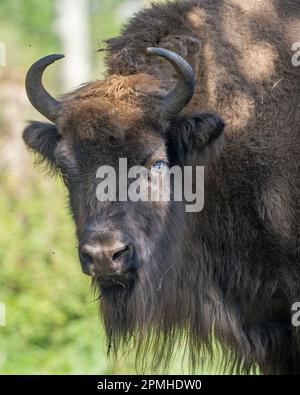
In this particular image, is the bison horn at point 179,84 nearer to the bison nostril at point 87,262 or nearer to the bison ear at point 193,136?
the bison ear at point 193,136

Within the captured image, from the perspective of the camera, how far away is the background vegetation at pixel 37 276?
353 inches

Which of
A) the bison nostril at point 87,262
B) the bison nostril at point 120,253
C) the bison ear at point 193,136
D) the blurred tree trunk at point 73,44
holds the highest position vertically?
the blurred tree trunk at point 73,44

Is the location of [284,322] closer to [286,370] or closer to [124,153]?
[286,370]

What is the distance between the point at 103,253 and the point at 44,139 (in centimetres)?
124

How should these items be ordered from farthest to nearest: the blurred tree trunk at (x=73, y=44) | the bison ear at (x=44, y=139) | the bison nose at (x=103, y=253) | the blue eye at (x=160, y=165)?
the blurred tree trunk at (x=73, y=44) < the bison ear at (x=44, y=139) < the blue eye at (x=160, y=165) < the bison nose at (x=103, y=253)

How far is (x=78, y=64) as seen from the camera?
59.6 feet

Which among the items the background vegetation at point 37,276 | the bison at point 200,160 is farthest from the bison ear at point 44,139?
the background vegetation at point 37,276

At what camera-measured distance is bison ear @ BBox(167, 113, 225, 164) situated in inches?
232

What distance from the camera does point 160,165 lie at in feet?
19.2

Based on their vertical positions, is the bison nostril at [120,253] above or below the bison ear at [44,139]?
below

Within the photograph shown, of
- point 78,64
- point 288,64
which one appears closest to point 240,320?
point 288,64

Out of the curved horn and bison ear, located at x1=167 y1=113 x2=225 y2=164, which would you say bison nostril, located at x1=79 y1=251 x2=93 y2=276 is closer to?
bison ear, located at x1=167 y1=113 x2=225 y2=164

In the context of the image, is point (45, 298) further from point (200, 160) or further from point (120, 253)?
point (120, 253)
